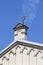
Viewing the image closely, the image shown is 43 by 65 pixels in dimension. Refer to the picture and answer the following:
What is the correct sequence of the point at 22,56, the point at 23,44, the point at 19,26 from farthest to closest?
the point at 19,26
the point at 23,44
the point at 22,56

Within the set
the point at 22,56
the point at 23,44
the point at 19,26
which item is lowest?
the point at 22,56

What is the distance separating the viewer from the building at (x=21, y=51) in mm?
29656

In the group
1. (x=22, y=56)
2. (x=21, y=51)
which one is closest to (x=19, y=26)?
(x=21, y=51)

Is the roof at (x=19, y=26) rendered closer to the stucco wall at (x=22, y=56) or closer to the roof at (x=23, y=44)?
the roof at (x=23, y=44)

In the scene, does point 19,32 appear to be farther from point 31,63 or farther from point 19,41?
point 31,63

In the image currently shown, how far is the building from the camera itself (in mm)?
29656

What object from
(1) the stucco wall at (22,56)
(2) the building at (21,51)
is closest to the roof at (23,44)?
(2) the building at (21,51)

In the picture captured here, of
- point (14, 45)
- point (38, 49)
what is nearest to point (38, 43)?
point (38, 49)

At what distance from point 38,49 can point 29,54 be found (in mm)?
Answer: 855

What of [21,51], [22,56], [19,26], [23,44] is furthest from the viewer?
[19,26]

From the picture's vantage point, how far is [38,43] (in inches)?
1174

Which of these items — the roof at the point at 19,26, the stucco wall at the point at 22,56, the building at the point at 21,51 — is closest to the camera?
the stucco wall at the point at 22,56

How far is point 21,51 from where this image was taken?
3062 centimetres

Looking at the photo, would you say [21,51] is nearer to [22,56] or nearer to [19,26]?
[22,56]
